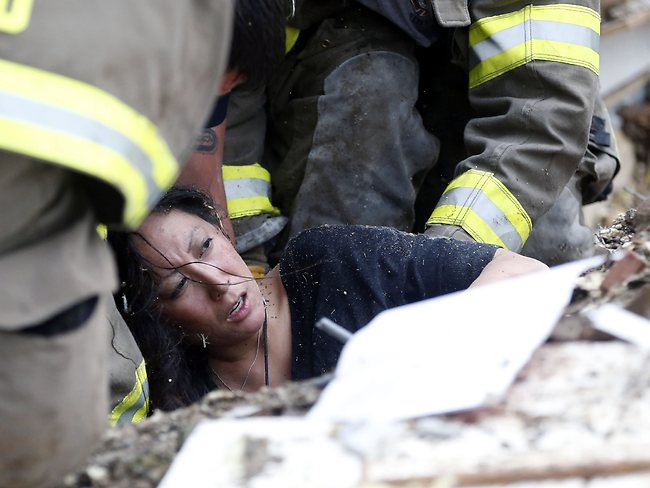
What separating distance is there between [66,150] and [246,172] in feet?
6.21

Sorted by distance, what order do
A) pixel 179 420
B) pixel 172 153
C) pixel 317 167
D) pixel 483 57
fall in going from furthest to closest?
pixel 317 167 < pixel 483 57 < pixel 179 420 < pixel 172 153

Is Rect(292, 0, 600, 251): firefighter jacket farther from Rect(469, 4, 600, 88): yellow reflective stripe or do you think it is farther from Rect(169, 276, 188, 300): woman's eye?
Rect(169, 276, 188, 300): woman's eye

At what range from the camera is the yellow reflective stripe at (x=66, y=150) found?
93cm

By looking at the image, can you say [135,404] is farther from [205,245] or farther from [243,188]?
[243,188]

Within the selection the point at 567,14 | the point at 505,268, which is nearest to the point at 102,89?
the point at 505,268

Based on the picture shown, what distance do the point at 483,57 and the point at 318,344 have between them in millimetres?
875

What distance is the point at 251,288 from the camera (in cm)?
236

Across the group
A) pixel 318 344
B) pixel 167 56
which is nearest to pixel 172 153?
pixel 167 56

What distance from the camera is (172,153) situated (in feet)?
3.47

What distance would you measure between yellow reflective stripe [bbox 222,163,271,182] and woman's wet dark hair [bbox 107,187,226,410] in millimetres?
451

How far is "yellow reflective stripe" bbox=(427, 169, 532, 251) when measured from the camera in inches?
96.0

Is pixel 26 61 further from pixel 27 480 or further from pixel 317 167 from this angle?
pixel 317 167

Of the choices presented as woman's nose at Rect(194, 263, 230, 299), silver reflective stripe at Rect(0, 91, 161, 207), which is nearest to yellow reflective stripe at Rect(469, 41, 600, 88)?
woman's nose at Rect(194, 263, 230, 299)

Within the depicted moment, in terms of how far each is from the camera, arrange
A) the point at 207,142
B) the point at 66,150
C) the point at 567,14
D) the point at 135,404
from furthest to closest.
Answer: the point at 207,142
the point at 567,14
the point at 135,404
the point at 66,150
